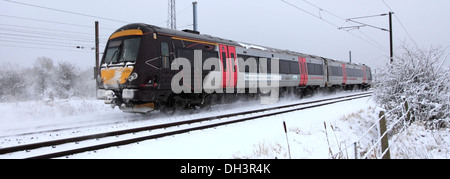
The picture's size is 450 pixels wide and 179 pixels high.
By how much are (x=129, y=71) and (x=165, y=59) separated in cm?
115

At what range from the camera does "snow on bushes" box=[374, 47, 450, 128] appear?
25.3 feet

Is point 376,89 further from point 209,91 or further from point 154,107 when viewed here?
point 154,107

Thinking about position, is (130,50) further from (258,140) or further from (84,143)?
(258,140)

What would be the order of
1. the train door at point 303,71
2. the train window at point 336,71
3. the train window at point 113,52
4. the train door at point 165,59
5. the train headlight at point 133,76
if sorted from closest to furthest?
the train headlight at point 133,76
the train door at point 165,59
the train window at point 113,52
the train door at point 303,71
the train window at point 336,71

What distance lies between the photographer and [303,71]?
57.7 ft

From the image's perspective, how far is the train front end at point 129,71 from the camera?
333 inches

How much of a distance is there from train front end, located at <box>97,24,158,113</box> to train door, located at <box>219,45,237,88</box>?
10.5 ft

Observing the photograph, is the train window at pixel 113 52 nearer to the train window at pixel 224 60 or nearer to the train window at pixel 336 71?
the train window at pixel 224 60

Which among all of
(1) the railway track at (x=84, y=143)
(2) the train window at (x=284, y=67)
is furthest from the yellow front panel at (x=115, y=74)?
(2) the train window at (x=284, y=67)

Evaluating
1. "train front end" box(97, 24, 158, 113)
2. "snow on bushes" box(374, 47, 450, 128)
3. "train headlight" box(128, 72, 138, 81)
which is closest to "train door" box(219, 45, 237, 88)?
"train front end" box(97, 24, 158, 113)

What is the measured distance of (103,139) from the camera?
239 inches

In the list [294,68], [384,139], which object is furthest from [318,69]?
[384,139]

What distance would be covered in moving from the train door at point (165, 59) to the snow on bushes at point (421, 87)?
6.36 metres

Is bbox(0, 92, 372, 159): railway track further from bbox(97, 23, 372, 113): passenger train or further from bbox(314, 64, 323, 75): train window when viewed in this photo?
bbox(314, 64, 323, 75): train window
